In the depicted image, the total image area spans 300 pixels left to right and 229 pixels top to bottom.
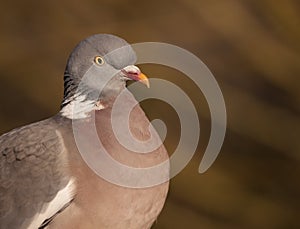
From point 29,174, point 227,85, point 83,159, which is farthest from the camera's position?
point 227,85

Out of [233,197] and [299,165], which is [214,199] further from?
[299,165]

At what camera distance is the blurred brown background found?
21.0 feet

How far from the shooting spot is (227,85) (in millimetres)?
6395

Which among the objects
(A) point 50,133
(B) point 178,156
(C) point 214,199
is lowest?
(C) point 214,199

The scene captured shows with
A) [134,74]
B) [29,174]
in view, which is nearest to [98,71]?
[134,74]

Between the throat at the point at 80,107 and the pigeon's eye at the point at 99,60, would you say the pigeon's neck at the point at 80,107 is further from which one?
the pigeon's eye at the point at 99,60

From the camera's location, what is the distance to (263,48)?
6434 millimetres

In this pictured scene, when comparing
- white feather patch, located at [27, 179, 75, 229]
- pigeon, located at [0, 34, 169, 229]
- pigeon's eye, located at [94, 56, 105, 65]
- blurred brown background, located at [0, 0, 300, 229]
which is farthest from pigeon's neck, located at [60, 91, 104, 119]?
blurred brown background, located at [0, 0, 300, 229]

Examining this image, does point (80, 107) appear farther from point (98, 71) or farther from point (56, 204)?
point (56, 204)

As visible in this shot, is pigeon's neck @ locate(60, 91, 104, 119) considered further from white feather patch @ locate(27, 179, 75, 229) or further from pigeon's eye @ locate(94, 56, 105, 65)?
white feather patch @ locate(27, 179, 75, 229)

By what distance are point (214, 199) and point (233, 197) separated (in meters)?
0.12

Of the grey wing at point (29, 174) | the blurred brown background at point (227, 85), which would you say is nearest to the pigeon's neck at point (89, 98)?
the grey wing at point (29, 174)

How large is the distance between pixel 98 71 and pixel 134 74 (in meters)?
0.14

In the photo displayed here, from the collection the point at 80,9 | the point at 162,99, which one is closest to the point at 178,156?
the point at 162,99
